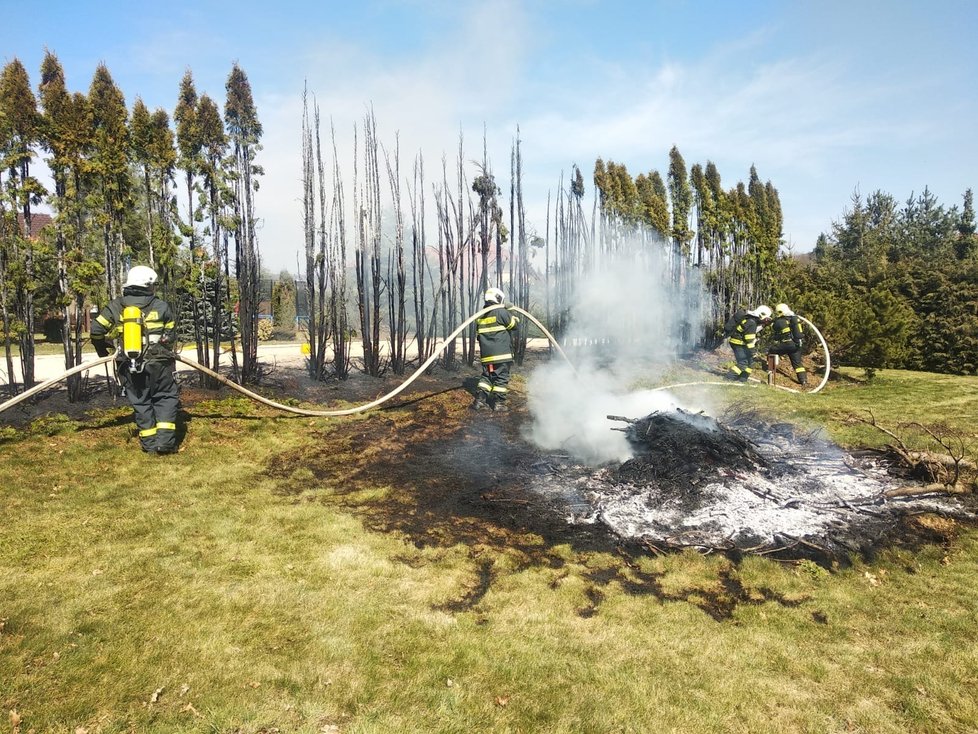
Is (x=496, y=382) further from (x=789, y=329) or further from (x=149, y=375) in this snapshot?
(x=789, y=329)

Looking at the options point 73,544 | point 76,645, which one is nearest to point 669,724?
point 76,645

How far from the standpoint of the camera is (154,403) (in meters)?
7.01

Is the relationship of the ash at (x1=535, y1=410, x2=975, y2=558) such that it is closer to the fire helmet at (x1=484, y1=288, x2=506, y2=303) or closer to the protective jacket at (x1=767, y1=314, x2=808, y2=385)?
the fire helmet at (x1=484, y1=288, x2=506, y2=303)

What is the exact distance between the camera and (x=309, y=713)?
9.50 ft

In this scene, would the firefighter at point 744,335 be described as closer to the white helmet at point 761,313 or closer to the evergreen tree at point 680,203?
the white helmet at point 761,313

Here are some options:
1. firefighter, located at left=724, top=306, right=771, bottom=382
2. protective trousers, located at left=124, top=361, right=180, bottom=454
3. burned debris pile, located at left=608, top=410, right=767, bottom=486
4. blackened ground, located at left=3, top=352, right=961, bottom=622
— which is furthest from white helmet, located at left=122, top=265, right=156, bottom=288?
firefighter, located at left=724, top=306, right=771, bottom=382

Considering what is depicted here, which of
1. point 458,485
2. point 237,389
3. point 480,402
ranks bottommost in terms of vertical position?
point 458,485

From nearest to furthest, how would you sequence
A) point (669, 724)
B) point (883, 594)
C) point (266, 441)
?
point (669, 724), point (883, 594), point (266, 441)

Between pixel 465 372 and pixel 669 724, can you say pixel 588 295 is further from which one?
pixel 669 724

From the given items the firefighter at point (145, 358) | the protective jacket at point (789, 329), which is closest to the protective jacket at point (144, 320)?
the firefighter at point (145, 358)

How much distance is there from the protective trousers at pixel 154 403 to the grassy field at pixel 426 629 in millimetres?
1080

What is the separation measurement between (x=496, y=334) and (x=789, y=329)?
825cm

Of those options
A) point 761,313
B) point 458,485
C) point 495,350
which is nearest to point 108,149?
point 495,350

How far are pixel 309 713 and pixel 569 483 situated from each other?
414cm
